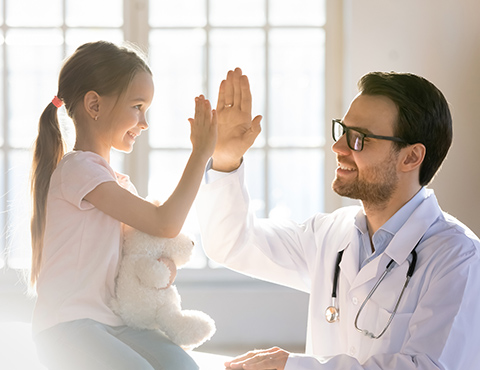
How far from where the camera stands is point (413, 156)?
1.95 m

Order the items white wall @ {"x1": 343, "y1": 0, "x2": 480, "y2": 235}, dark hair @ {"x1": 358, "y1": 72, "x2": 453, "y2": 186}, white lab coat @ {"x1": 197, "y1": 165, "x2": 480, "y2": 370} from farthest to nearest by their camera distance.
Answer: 1. white wall @ {"x1": 343, "y1": 0, "x2": 480, "y2": 235}
2. dark hair @ {"x1": 358, "y1": 72, "x2": 453, "y2": 186}
3. white lab coat @ {"x1": 197, "y1": 165, "x2": 480, "y2": 370}

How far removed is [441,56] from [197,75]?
134 cm

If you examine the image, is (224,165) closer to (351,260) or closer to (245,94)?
(245,94)

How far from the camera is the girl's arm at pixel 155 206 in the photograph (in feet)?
5.00

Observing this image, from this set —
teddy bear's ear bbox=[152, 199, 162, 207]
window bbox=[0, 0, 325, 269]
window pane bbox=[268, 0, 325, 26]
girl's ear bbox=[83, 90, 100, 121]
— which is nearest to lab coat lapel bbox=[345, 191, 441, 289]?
teddy bear's ear bbox=[152, 199, 162, 207]

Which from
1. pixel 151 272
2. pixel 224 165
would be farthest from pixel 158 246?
pixel 224 165

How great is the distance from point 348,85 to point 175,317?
7.29 feet

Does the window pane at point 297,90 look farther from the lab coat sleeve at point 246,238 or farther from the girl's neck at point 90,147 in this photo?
the girl's neck at point 90,147

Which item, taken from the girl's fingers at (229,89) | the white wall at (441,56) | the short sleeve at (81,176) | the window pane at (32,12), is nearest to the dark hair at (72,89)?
the short sleeve at (81,176)

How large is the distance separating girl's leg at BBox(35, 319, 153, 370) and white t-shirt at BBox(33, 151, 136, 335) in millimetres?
25

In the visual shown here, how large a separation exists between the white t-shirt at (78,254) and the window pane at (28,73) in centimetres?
228

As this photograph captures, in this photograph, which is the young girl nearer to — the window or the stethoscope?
the stethoscope

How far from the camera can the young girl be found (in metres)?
1.50

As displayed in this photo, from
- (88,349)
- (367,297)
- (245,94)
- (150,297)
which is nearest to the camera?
(88,349)
